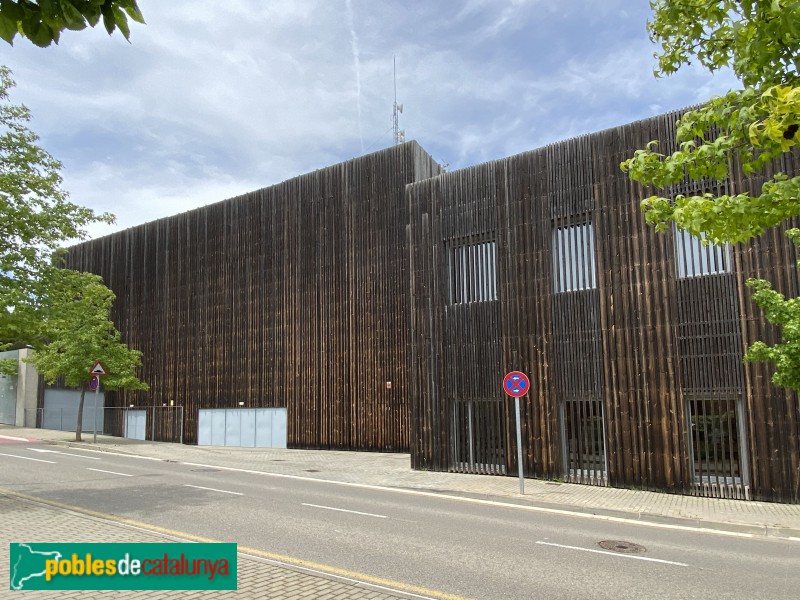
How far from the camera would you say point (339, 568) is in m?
6.85

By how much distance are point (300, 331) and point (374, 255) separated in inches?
202

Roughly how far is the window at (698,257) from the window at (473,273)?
517 centimetres

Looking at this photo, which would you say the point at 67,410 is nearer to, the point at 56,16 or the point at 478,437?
the point at 478,437

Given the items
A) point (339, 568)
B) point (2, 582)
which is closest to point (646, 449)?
point (339, 568)

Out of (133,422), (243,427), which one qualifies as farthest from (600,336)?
(133,422)

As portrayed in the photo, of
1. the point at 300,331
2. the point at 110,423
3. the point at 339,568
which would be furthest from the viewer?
the point at 110,423

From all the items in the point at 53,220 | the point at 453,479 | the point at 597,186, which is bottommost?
the point at 453,479

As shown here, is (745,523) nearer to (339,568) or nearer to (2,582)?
(339,568)

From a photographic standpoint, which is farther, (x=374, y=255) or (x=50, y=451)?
(x=374, y=255)

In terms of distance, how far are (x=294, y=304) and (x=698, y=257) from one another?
58.4 feet

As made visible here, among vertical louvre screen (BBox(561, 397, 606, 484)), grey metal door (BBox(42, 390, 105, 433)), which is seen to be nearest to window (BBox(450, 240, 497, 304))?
vertical louvre screen (BBox(561, 397, 606, 484))

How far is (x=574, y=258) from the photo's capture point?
53.6 ft

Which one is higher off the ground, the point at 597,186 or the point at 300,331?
the point at 597,186

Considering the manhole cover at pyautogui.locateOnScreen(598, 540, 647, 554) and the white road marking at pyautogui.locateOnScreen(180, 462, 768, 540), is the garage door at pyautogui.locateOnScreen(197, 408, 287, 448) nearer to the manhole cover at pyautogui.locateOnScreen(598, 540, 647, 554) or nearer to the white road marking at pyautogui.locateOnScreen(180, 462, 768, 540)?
the white road marking at pyautogui.locateOnScreen(180, 462, 768, 540)
